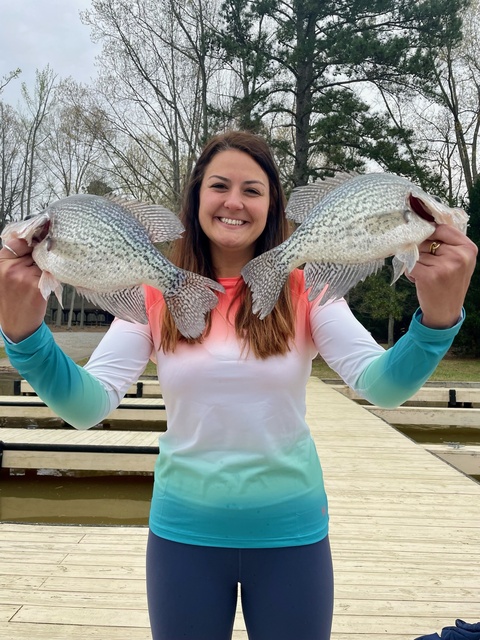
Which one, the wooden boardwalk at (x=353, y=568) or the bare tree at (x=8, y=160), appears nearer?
the wooden boardwalk at (x=353, y=568)

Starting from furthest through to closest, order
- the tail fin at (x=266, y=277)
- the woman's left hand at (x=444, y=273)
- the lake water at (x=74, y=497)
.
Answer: the lake water at (x=74, y=497), the tail fin at (x=266, y=277), the woman's left hand at (x=444, y=273)

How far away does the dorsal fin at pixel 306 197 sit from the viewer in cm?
161

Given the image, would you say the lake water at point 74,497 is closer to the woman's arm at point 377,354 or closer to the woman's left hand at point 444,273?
the woman's arm at point 377,354

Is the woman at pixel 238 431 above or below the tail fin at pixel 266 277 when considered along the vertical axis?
below

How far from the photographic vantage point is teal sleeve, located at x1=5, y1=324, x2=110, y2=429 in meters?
1.55

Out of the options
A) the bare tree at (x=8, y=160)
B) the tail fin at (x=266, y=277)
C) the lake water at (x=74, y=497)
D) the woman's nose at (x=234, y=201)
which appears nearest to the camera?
the tail fin at (x=266, y=277)

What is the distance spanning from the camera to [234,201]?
1.68 metres

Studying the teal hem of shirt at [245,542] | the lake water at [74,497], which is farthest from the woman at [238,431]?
the lake water at [74,497]

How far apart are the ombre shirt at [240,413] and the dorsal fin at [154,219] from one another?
1.03 ft

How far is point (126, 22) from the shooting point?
1744cm

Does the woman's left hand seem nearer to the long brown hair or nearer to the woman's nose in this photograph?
the long brown hair

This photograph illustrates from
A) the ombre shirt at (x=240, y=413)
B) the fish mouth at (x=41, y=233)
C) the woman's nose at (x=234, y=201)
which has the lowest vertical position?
the ombre shirt at (x=240, y=413)

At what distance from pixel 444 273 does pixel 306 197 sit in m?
0.48

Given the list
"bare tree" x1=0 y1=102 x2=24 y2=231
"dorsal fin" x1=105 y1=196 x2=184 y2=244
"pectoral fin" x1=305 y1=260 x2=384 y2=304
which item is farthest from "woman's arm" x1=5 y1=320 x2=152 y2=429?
"bare tree" x1=0 y1=102 x2=24 y2=231
